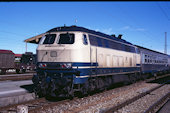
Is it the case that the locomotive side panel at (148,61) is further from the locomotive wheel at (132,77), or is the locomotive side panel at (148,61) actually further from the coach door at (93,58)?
the coach door at (93,58)

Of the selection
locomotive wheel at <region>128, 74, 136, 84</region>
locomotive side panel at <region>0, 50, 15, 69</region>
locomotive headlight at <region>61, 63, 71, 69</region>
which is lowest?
locomotive wheel at <region>128, 74, 136, 84</region>

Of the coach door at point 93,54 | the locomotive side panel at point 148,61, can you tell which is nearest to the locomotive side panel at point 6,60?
the locomotive side panel at point 148,61

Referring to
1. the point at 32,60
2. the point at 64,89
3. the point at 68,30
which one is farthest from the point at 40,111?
the point at 32,60

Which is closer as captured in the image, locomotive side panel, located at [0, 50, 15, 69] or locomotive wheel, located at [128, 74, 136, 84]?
locomotive wheel, located at [128, 74, 136, 84]

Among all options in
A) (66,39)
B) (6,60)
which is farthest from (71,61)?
(6,60)

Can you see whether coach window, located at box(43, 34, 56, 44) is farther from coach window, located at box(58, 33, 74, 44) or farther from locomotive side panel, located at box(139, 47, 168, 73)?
locomotive side panel, located at box(139, 47, 168, 73)

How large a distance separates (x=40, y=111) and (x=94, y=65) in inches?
167

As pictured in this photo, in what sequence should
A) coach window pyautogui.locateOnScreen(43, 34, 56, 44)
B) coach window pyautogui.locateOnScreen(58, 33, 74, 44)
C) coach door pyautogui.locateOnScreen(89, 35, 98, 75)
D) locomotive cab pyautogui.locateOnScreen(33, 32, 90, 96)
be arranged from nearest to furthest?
locomotive cab pyautogui.locateOnScreen(33, 32, 90, 96) < coach window pyautogui.locateOnScreen(58, 33, 74, 44) < coach window pyautogui.locateOnScreen(43, 34, 56, 44) < coach door pyautogui.locateOnScreen(89, 35, 98, 75)

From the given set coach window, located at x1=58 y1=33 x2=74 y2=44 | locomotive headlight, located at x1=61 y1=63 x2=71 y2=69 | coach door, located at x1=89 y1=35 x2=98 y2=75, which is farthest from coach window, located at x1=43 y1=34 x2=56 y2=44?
coach door, located at x1=89 y1=35 x2=98 y2=75

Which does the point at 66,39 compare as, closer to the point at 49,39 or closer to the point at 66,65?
the point at 49,39

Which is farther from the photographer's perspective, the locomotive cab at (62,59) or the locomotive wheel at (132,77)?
the locomotive wheel at (132,77)

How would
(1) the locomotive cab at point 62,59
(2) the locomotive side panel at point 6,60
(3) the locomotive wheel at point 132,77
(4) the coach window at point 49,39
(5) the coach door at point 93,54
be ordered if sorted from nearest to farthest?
(1) the locomotive cab at point 62,59 → (4) the coach window at point 49,39 → (5) the coach door at point 93,54 → (3) the locomotive wheel at point 132,77 → (2) the locomotive side panel at point 6,60

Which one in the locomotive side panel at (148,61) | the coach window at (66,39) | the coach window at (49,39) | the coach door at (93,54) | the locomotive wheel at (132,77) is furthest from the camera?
the locomotive side panel at (148,61)

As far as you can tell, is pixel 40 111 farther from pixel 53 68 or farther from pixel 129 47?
pixel 129 47
